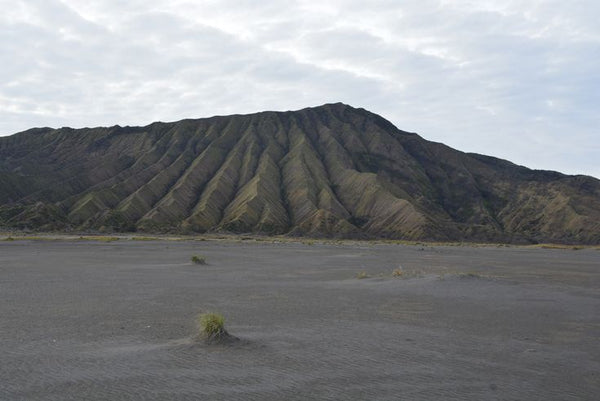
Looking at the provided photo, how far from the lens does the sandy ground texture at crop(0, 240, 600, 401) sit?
26.5 feet

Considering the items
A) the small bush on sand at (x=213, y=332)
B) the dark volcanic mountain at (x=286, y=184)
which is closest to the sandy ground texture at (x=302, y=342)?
the small bush on sand at (x=213, y=332)

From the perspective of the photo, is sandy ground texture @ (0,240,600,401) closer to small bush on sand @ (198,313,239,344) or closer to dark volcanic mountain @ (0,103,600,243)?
small bush on sand @ (198,313,239,344)

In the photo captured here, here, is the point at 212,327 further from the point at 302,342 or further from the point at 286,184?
the point at 286,184

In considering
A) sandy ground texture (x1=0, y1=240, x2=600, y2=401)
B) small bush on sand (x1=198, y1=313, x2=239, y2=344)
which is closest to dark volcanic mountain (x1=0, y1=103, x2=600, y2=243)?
sandy ground texture (x1=0, y1=240, x2=600, y2=401)

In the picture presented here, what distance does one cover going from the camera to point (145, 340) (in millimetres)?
11344

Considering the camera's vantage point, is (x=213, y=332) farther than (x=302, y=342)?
No

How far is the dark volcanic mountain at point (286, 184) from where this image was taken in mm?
103250

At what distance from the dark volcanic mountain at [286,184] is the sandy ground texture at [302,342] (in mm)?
78964

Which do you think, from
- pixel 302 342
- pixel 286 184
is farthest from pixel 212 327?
pixel 286 184

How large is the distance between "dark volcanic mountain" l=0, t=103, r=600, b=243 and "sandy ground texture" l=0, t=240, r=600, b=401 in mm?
78964

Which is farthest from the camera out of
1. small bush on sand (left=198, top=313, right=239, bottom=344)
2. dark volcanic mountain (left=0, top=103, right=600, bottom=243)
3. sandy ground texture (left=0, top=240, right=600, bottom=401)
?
dark volcanic mountain (left=0, top=103, right=600, bottom=243)

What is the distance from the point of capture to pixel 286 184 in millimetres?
125312

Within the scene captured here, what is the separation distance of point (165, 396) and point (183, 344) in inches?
123

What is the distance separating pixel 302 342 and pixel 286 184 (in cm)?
11420
